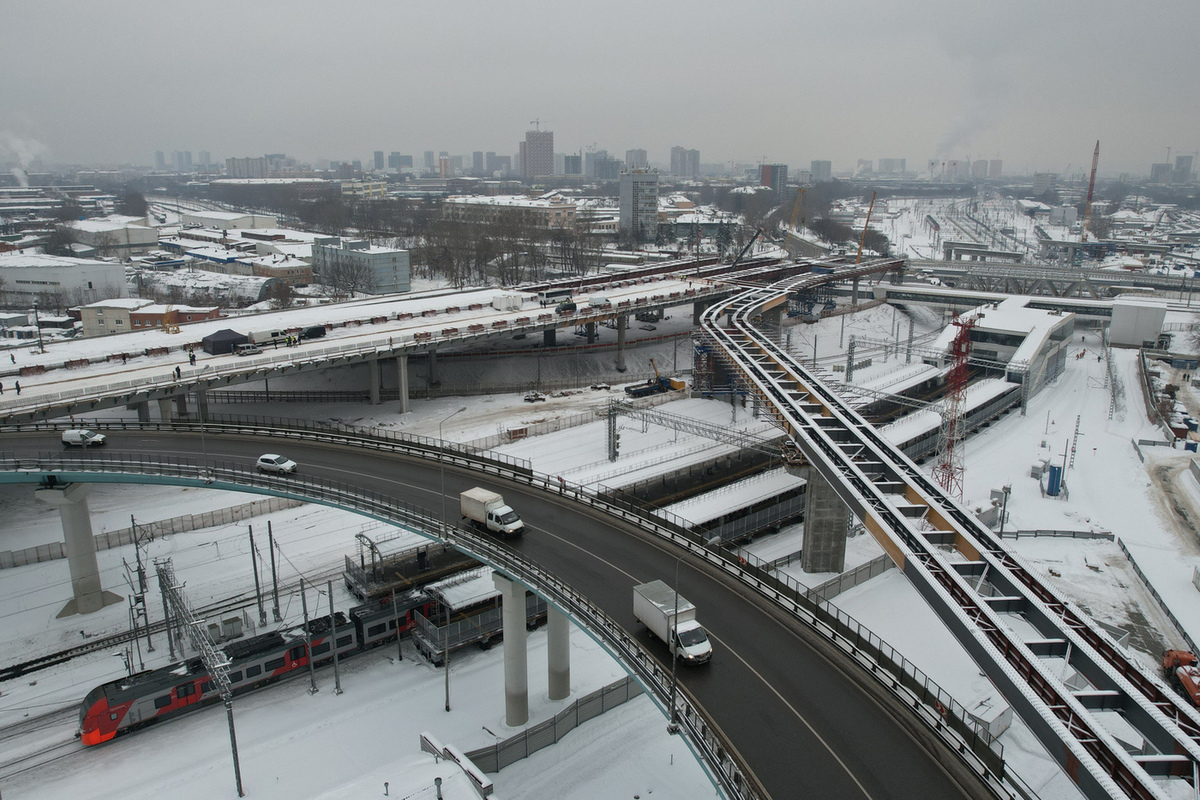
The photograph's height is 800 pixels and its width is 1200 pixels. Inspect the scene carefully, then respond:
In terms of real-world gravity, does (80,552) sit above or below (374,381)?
below

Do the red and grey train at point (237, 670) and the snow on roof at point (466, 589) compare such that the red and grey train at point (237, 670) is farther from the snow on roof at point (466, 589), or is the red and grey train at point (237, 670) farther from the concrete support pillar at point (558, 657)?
the concrete support pillar at point (558, 657)

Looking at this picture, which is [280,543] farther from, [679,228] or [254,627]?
[679,228]

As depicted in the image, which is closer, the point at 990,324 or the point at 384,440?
the point at 384,440

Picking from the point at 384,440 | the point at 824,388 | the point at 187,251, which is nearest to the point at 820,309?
the point at 824,388

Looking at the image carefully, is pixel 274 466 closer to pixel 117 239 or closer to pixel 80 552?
pixel 80 552

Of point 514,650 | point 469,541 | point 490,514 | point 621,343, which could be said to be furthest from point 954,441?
point 469,541
